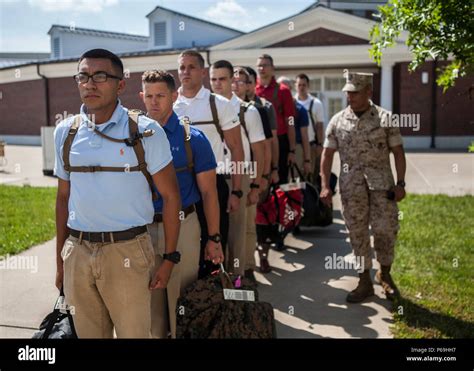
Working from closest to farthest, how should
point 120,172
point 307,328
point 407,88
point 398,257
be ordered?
point 120,172, point 307,328, point 398,257, point 407,88

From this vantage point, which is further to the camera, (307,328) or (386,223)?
(386,223)

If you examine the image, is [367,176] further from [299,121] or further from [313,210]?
[299,121]

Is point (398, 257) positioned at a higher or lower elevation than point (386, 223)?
lower

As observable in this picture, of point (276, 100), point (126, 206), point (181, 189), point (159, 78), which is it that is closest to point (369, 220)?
point (276, 100)

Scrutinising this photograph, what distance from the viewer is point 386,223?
4.88m

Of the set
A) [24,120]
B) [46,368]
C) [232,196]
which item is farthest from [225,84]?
[24,120]

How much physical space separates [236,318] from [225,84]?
2.29 meters

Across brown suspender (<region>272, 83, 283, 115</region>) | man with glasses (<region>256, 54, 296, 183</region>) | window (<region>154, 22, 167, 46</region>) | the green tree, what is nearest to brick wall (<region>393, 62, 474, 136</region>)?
window (<region>154, 22, 167, 46</region>)

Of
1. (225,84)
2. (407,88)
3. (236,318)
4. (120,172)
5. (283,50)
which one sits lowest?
(236,318)

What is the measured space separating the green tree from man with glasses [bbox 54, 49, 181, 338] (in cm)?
236

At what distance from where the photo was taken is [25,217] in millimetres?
8602

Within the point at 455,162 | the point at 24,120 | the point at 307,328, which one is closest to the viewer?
the point at 307,328

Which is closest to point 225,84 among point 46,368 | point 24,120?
point 46,368

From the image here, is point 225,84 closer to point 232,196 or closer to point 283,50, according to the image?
point 232,196
